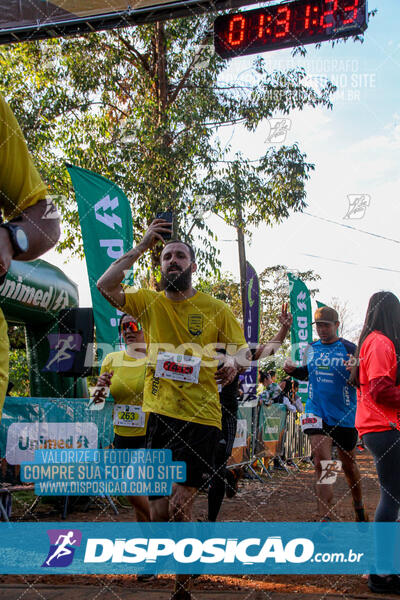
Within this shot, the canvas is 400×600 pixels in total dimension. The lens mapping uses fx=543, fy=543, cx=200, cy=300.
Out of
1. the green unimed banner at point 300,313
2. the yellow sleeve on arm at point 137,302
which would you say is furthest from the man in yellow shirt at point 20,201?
the green unimed banner at point 300,313

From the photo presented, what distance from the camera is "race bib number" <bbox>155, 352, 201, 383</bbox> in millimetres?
3375

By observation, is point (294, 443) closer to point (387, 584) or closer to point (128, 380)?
point (128, 380)

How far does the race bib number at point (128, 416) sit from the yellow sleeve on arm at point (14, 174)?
11.1 feet

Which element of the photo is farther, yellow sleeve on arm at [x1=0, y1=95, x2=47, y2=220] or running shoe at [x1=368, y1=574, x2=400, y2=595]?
running shoe at [x1=368, y1=574, x2=400, y2=595]

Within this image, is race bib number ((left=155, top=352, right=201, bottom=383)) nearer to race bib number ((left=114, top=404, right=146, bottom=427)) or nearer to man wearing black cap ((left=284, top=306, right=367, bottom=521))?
race bib number ((left=114, top=404, right=146, bottom=427))

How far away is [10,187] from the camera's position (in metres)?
1.52

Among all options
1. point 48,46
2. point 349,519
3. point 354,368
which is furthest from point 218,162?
point 354,368

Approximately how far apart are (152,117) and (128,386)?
8751mm

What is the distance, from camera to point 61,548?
13.8 ft

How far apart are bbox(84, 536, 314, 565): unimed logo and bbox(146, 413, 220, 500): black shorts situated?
1.26 ft

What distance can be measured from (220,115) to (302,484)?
324 inches

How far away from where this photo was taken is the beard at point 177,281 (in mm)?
3534

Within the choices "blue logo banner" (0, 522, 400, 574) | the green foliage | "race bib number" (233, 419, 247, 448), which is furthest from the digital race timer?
the green foliage

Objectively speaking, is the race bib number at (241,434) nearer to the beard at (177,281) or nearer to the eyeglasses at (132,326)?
the eyeglasses at (132,326)
